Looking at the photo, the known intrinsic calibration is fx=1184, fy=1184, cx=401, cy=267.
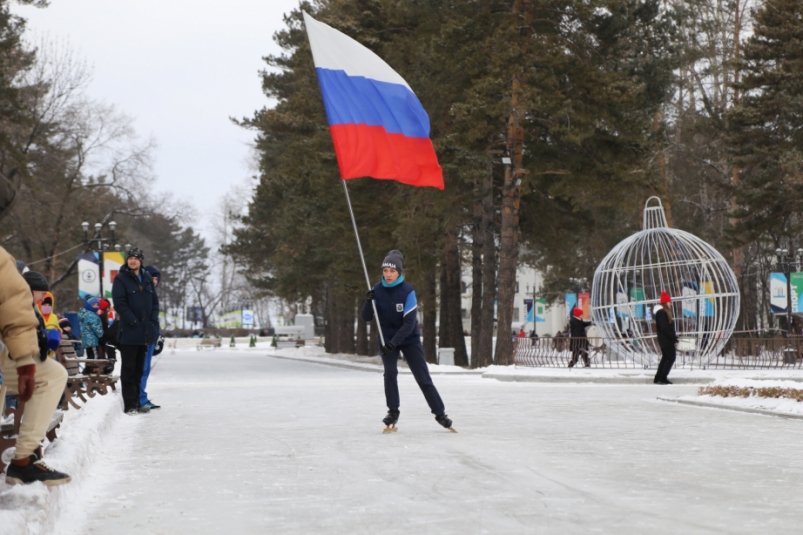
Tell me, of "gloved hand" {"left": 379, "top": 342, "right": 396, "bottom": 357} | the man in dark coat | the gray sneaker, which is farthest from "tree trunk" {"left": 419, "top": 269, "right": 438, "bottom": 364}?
the gray sneaker

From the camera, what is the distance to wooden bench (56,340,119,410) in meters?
14.0

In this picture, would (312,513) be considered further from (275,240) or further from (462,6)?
(275,240)

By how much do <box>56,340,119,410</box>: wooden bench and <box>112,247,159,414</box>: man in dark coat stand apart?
2.09 feet

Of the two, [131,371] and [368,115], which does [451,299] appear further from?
[131,371]

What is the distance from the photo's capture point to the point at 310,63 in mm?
42062

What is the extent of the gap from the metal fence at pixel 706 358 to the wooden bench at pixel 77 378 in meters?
14.8

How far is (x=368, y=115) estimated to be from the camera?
17.5 metres

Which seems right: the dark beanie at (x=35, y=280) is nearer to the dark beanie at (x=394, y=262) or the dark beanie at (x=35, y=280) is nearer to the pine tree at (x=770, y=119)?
the dark beanie at (x=394, y=262)

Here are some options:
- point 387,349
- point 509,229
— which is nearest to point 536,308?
point 509,229

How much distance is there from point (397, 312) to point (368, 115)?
5.27 metres

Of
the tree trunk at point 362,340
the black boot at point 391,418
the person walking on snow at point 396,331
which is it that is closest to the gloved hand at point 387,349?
Result: the person walking on snow at point 396,331

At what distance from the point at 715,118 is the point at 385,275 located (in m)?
33.0

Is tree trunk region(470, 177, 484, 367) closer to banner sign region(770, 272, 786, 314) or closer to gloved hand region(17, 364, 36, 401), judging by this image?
banner sign region(770, 272, 786, 314)

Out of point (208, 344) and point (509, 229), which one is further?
point (208, 344)
